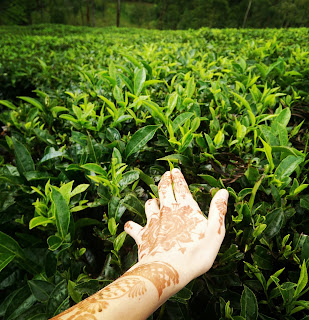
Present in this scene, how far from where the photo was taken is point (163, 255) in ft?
2.79

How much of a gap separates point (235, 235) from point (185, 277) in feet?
1.23

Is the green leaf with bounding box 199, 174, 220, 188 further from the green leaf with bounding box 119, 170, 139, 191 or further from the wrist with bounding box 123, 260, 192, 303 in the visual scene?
the wrist with bounding box 123, 260, 192, 303

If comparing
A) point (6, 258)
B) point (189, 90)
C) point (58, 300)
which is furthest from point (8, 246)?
point (189, 90)

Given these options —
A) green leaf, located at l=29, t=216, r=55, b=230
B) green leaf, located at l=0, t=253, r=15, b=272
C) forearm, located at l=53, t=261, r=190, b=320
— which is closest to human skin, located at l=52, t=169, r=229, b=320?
forearm, located at l=53, t=261, r=190, b=320

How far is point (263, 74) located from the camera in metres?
2.07

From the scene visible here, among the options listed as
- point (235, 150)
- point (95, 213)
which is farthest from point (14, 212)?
point (235, 150)

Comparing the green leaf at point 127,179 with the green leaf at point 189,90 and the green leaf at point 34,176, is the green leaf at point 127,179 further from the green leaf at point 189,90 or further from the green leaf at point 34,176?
the green leaf at point 189,90

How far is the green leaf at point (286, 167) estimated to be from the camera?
108cm

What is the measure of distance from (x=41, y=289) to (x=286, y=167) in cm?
121

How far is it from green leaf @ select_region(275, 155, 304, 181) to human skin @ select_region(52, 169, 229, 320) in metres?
0.32

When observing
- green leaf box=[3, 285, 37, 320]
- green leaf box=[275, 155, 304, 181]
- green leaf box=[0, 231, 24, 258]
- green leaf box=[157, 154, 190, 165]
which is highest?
green leaf box=[275, 155, 304, 181]

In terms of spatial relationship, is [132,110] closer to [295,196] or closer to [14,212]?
→ [14,212]

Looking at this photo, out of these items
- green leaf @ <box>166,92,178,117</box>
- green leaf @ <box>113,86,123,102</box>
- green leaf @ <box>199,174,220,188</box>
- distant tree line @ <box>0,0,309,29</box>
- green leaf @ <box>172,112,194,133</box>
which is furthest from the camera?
distant tree line @ <box>0,0,309,29</box>

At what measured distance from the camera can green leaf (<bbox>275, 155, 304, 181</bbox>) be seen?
42.7 inches
